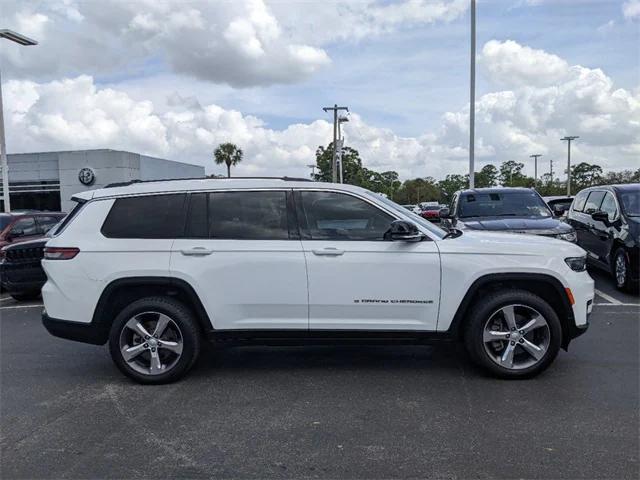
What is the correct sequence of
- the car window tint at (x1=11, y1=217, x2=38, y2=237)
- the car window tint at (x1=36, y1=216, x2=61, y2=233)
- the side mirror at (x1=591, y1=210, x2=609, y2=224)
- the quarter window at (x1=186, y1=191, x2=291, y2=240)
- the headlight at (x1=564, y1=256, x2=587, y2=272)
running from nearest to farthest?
the headlight at (x1=564, y1=256, x2=587, y2=272) → the quarter window at (x1=186, y1=191, x2=291, y2=240) → the side mirror at (x1=591, y1=210, x2=609, y2=224) → the car window tint at (x1=11, y1=217, x2=38, y2=237) → the car window tint at (x1=36, y1=216, x2=61, y2=233)

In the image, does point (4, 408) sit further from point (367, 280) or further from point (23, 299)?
point (23, 299)

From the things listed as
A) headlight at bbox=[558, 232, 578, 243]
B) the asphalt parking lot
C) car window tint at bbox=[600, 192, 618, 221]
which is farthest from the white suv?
car window tint at bbox=[600, 192, 618, 221]

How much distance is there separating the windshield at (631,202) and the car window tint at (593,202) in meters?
0.77

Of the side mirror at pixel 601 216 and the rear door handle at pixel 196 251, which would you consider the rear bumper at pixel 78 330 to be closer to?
the rear door handle at pixel 196 251

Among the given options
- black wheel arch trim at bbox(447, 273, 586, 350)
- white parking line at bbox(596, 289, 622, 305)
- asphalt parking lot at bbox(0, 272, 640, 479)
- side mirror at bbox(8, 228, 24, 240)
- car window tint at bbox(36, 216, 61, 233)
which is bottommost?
asphalt parking lot at bbox(0, 272, 640, 479)

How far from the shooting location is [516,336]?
4.72m

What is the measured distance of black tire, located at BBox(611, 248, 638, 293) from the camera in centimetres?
830

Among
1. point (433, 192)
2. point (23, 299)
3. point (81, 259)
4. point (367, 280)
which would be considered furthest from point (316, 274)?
point (433, 192)

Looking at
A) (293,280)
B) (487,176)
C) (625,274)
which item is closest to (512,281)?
(293,280)

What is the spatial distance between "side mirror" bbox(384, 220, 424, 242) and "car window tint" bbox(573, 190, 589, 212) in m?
7.52

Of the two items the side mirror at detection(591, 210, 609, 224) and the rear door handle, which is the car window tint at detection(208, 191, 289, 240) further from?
the side mirror at detection(591, 210, 609, 224)

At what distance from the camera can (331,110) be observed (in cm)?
4084

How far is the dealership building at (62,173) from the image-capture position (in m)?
38.2

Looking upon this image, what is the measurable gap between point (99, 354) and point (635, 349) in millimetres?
5641
